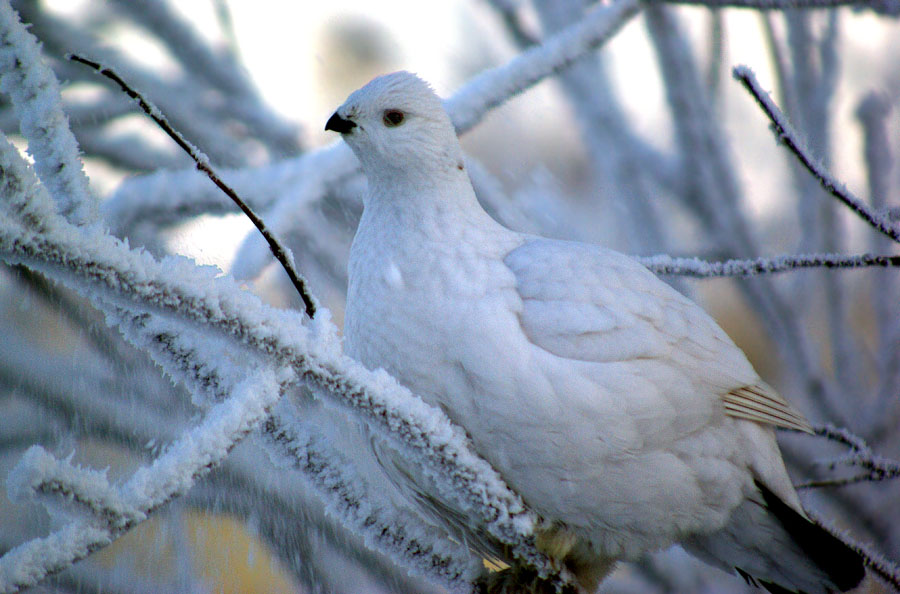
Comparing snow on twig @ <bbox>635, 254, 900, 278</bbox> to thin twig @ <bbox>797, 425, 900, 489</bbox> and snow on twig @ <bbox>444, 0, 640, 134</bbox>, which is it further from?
snow on twig @ <bbox>444, 0, 640, 134</bbox>

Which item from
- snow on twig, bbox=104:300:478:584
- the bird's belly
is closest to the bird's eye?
the bird's belly

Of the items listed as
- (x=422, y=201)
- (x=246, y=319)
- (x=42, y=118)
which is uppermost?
(x=422, y=201)

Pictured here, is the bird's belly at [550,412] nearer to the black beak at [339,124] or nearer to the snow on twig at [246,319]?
the snow on twig at [246,319]

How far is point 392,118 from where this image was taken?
2.34 ft

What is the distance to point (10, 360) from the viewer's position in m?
1.00

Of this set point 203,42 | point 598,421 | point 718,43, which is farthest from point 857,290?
point 203,42

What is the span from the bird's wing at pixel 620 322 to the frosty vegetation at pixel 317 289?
0.08m

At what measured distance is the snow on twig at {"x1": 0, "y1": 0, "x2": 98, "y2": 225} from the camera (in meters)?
0.44

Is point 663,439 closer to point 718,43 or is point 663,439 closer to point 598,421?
point 598,421

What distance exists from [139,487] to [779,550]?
0.73 m

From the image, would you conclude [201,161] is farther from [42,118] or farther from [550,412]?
[550,412]

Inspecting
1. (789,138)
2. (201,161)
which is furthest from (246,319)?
(789,138)

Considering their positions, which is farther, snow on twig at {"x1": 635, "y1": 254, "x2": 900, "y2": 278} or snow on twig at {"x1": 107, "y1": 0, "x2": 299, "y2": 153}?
snow on twig at {"x1": 107, "y1": 0, "x2": 299, "y2": 153}

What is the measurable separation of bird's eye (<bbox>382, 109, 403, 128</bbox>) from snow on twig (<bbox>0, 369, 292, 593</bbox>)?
388mm
